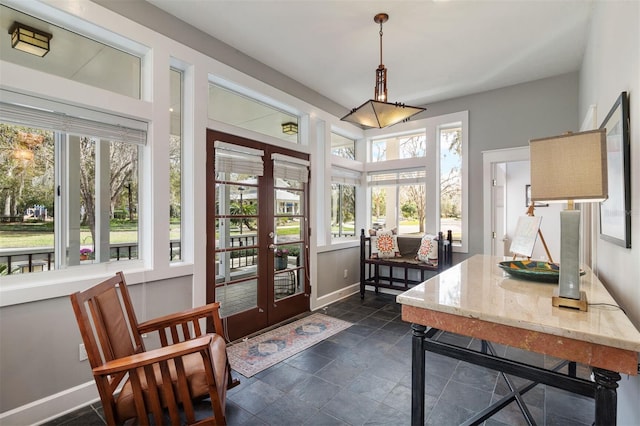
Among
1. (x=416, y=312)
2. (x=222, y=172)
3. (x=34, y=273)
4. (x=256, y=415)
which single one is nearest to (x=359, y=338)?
(x=256, y=415)

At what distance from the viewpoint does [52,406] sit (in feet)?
6.47

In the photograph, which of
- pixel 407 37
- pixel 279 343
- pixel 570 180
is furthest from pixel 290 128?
pixel 570 180

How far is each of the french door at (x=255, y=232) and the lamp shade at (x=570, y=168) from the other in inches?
102

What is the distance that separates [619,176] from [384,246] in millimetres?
3232

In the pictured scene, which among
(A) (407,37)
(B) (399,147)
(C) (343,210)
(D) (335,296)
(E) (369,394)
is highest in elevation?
(A) (407,37)

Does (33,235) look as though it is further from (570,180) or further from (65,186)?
(570,180)

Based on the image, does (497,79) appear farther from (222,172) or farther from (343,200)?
(222,172)

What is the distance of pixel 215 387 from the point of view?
1480mm

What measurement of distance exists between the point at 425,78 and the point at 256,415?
395 centimetres

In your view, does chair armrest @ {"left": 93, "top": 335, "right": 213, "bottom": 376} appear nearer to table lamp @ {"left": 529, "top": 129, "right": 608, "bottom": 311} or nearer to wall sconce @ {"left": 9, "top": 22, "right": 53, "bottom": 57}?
table lamp @ {"left": 529, "top": 129, "right": 608, "bottom": 311}

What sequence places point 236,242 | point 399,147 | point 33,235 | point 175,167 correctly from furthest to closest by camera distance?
point 399,147 < point 236,242 < point 175,167 < point 33,235

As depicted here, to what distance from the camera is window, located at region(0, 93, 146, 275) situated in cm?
196

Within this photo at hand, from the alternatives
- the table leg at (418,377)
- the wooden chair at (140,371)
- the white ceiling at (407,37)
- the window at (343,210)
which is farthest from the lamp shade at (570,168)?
the window at (343,210)

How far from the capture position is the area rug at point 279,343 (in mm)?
2641
